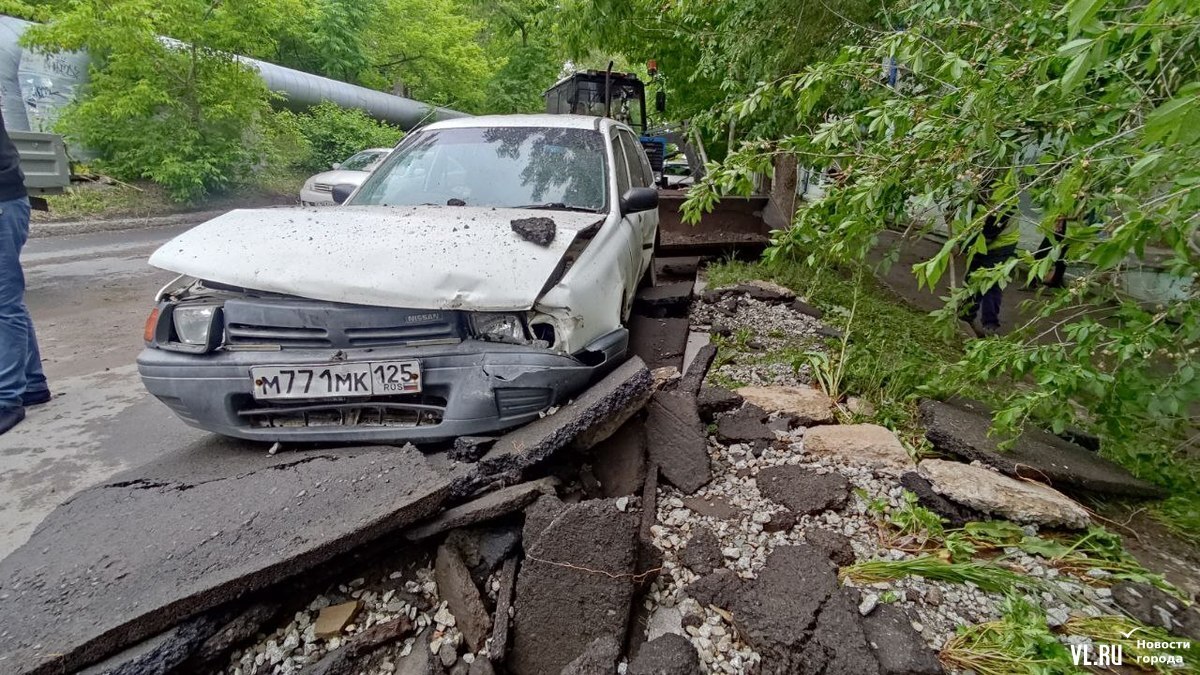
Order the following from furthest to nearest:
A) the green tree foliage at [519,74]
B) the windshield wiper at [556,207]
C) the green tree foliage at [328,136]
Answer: the green tree foliage at [519,74]
the green tree foliage at [328,136]
the windshield wiper at [556,207]

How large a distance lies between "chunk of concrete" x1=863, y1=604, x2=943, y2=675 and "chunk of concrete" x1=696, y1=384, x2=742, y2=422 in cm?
153

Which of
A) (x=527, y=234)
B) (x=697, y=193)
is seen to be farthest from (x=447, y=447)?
(x=697, y=193)

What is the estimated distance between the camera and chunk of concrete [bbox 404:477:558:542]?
210 centimetres

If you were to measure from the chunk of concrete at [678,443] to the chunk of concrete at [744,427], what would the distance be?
198 mm

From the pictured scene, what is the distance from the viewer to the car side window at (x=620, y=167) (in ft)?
12.8

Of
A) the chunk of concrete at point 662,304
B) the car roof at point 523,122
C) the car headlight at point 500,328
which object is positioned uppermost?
the car roof at point 523,122

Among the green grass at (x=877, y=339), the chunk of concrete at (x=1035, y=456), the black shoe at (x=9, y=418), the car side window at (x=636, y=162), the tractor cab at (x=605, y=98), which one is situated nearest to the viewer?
the chunk of concrete at (x=1035, y=456)

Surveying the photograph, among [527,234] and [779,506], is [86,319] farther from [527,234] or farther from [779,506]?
[779,506]

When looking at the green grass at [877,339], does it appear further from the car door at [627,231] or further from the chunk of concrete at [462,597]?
the chunk of concrete at [462,597]

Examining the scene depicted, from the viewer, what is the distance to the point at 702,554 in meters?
2.31

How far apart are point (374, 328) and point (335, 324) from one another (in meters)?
0.16

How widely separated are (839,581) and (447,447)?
1716 mm

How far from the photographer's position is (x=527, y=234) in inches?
102

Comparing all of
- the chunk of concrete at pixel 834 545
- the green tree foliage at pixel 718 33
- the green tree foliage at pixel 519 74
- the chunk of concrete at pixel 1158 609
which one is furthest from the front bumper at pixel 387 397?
the green tree foliage at pixel 519 74
